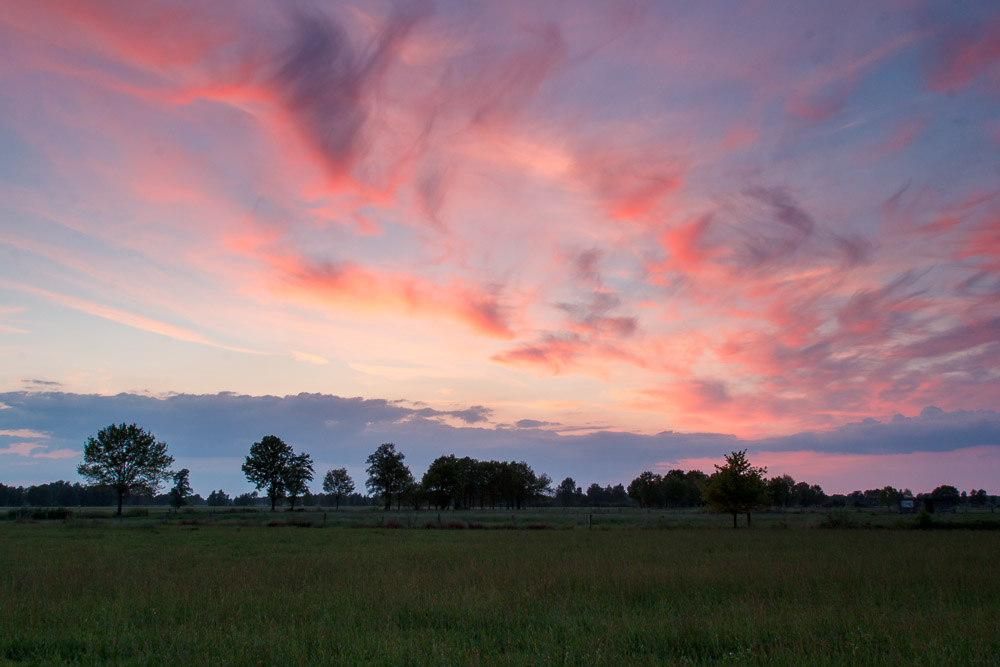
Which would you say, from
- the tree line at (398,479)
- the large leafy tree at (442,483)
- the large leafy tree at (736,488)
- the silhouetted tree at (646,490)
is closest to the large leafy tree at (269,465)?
the tree line at (398,479)

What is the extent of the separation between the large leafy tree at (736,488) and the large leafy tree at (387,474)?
3665 inches

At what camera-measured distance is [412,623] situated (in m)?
12.0

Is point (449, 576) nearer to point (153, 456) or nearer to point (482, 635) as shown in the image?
point (482, 635)

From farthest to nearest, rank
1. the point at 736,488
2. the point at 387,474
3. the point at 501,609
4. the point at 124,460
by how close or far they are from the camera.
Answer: the point at 387,474 < the point at 124,460 < the point at 736,488 < the point at 501,609

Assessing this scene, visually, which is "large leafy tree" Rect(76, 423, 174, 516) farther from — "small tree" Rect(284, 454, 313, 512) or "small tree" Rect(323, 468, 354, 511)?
"small tree" Rect(323, 468, 354, 511)

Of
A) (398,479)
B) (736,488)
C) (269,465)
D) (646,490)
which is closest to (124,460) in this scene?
(269,465)

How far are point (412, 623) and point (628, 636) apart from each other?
4.36 meters

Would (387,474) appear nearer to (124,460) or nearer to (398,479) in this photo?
(398,479)

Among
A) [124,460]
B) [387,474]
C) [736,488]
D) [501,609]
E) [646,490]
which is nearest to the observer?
[501,609]

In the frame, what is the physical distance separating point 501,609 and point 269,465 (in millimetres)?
114853

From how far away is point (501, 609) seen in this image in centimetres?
1302

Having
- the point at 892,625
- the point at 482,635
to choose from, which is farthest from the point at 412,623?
the point at 892,625

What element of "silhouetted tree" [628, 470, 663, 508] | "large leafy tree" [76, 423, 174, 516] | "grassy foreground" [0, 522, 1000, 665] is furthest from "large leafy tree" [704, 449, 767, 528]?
"silhouetted tree" [628, 470, 663, 508]

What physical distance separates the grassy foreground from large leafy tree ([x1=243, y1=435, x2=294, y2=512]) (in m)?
96.4
